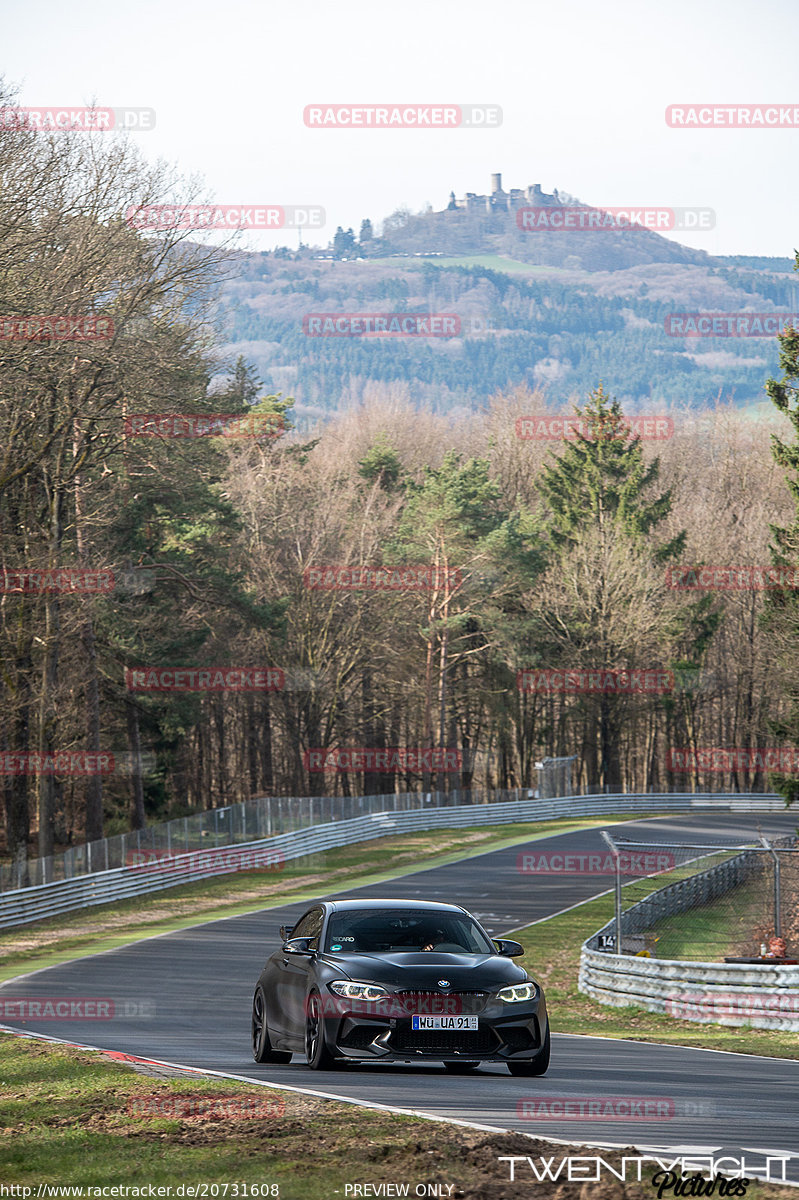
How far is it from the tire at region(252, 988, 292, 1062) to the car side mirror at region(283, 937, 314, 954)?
24.4 inches

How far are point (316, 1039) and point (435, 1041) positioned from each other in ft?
3.40

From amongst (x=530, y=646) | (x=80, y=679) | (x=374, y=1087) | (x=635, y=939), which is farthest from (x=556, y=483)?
(x=374, y=1087)

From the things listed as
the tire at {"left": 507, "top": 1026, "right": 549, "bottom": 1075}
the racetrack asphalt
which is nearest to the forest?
the racetrack asphalt

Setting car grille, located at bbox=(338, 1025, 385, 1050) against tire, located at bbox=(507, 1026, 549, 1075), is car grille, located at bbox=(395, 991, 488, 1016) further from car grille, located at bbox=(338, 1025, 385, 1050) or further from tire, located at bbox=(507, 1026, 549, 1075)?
tire, located at bbox=(507, 1026, 549, 1075)

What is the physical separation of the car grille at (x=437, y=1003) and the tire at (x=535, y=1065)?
2.56ft

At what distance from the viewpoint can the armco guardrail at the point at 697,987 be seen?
1812 centimetres

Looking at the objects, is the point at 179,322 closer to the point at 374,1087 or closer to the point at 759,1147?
the point at 374,1087

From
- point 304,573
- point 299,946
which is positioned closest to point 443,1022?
point 299,946

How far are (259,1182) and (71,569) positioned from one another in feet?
102

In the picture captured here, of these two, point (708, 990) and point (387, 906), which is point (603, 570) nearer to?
point (708, 990)

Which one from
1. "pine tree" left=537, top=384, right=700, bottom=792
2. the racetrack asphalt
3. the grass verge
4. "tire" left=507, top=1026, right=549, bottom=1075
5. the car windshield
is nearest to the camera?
the grass verge

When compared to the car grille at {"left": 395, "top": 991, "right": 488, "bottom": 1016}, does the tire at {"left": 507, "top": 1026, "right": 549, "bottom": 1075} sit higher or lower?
lower

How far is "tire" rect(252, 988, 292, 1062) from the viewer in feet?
38.5

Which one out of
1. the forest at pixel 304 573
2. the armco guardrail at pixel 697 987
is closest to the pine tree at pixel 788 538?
the forest at pixel 304 573
